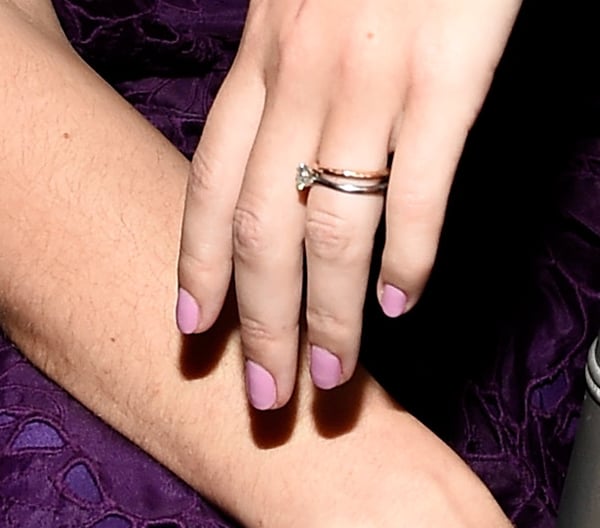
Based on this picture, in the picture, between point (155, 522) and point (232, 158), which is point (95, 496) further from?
point (232, 158)

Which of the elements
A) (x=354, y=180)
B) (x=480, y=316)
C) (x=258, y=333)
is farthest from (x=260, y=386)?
(x=480, y=316)

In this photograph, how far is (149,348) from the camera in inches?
36.5

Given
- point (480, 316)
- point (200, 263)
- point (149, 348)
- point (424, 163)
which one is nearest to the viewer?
point (424, 163)

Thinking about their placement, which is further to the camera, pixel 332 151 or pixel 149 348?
pixel 149 348

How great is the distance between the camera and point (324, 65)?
0.71 meters

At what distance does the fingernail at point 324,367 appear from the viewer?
0.77m

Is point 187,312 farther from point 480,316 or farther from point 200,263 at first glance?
point 480,316

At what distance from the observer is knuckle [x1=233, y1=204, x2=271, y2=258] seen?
0.73 m

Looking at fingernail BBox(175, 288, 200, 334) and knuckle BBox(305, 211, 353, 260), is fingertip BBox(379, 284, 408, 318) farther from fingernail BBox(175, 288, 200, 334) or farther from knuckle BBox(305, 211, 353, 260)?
fingernail BBox(175, 288, 200, 334)

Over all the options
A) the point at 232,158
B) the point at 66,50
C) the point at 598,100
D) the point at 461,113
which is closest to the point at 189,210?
the point at 232,158

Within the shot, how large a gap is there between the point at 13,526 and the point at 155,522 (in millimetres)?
96

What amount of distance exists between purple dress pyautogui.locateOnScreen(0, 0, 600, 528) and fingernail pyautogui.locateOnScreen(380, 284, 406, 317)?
0.25 m

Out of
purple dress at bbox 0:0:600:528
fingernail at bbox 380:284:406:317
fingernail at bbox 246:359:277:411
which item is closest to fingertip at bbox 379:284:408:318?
fingernail at bbox 380:284:406:317

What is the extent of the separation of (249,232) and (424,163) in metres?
0.11
